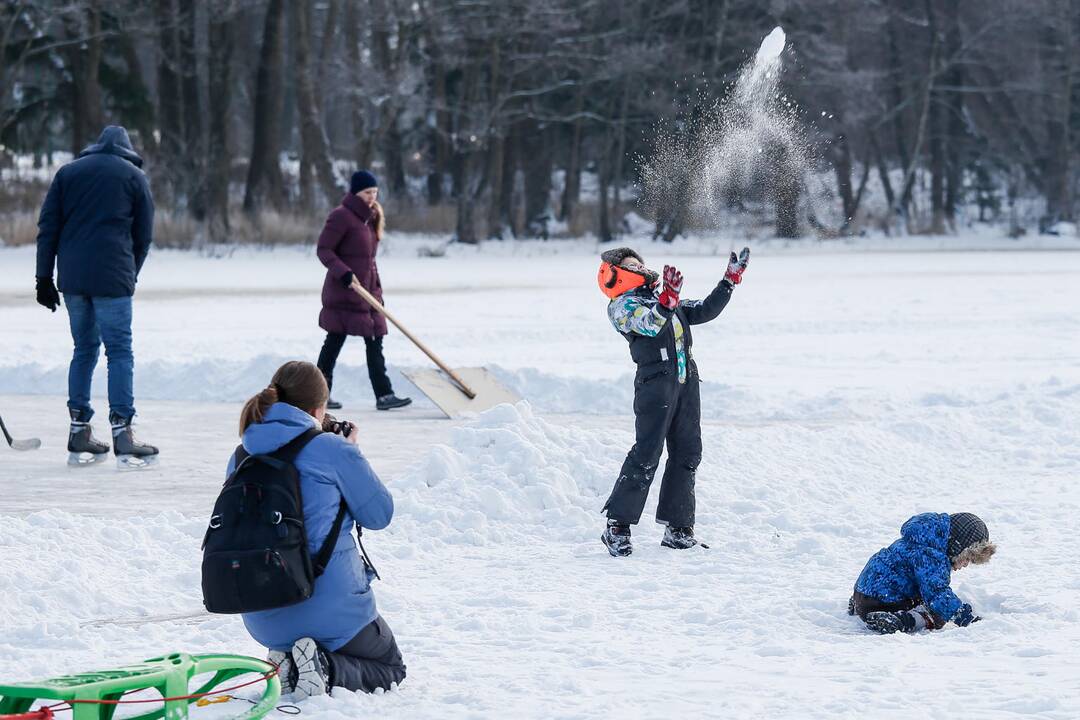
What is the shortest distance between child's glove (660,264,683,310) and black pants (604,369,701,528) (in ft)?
1.10

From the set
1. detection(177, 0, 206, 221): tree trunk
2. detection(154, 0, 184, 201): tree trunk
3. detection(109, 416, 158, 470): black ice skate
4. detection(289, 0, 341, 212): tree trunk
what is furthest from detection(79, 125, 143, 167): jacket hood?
detection(289, 0, 341, 212): tree trunk

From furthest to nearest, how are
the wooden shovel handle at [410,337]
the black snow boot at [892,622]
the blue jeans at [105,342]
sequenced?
the wooden shovel handle at [410,337] → the blue jeans at [105,342] → the black snow boot at [892,622]

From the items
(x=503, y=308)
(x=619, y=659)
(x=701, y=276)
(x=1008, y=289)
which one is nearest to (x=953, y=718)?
(x=619, y=659)

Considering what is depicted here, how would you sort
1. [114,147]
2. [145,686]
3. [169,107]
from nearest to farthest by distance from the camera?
1. [145,686]
2. [114,147]
3. [169,107]

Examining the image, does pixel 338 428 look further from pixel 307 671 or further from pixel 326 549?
pixel 307 671

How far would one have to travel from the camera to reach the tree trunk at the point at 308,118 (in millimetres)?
37656

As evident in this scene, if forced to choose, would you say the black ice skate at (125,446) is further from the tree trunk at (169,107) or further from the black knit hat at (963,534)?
the tree trunk at (169,107)

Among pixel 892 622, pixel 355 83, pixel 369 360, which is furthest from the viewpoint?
pixel 355 83

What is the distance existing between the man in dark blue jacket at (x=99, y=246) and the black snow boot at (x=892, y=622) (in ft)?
15.1

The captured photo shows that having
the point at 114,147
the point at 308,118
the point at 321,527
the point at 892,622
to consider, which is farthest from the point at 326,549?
the point at 308,118

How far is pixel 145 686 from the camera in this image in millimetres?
3828

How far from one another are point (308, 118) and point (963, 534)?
112ft

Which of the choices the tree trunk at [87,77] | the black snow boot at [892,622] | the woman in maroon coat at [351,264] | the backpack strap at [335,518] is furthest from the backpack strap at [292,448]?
the tree trunk at [87,77]

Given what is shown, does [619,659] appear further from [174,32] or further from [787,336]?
[174,32]
